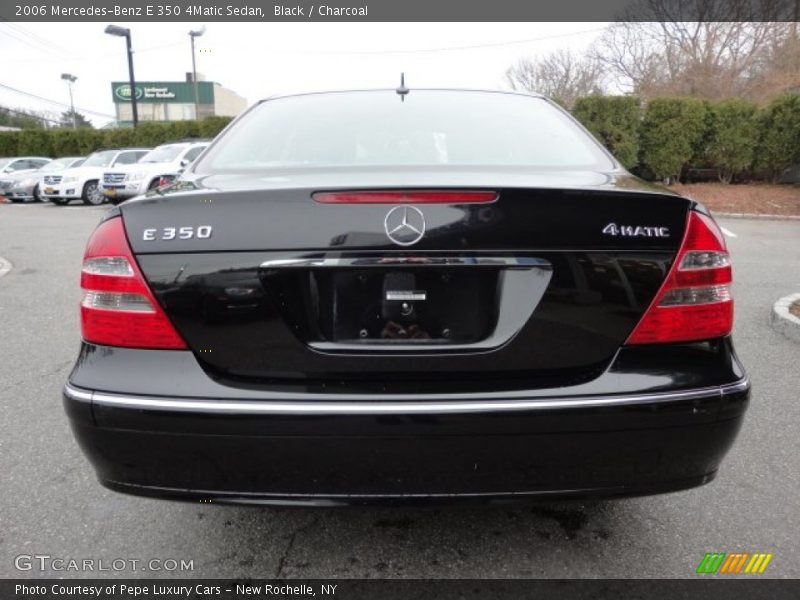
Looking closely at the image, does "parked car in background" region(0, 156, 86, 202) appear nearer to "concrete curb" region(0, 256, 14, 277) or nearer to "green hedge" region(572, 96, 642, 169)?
"concrete curb" region(0, 256, 14, 277)

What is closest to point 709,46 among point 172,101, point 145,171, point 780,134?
point 780,134

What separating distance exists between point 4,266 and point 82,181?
11537 millimetres

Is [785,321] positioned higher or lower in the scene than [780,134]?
lower

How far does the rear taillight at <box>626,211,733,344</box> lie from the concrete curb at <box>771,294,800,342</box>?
11.2 ft

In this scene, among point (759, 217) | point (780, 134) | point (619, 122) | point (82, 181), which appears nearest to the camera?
point (759, 217)

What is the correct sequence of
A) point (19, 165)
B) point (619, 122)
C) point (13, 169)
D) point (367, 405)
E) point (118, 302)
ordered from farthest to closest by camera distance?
1. point (19, 165)
2. point (13, 169)
3. point (619, 122)
4. point (118, 302)
5. point (367, 405)

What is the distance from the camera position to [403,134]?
2.47m

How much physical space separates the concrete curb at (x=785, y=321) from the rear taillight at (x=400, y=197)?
4.03 m

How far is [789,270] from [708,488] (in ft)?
20.2

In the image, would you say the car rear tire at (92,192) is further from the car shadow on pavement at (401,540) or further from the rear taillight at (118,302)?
the rear taillight at (118,302)

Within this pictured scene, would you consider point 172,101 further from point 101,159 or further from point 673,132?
point 673,132

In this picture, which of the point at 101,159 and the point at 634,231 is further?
the point at 101,159

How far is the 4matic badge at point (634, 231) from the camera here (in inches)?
66.2

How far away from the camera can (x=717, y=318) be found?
5.81 ft
